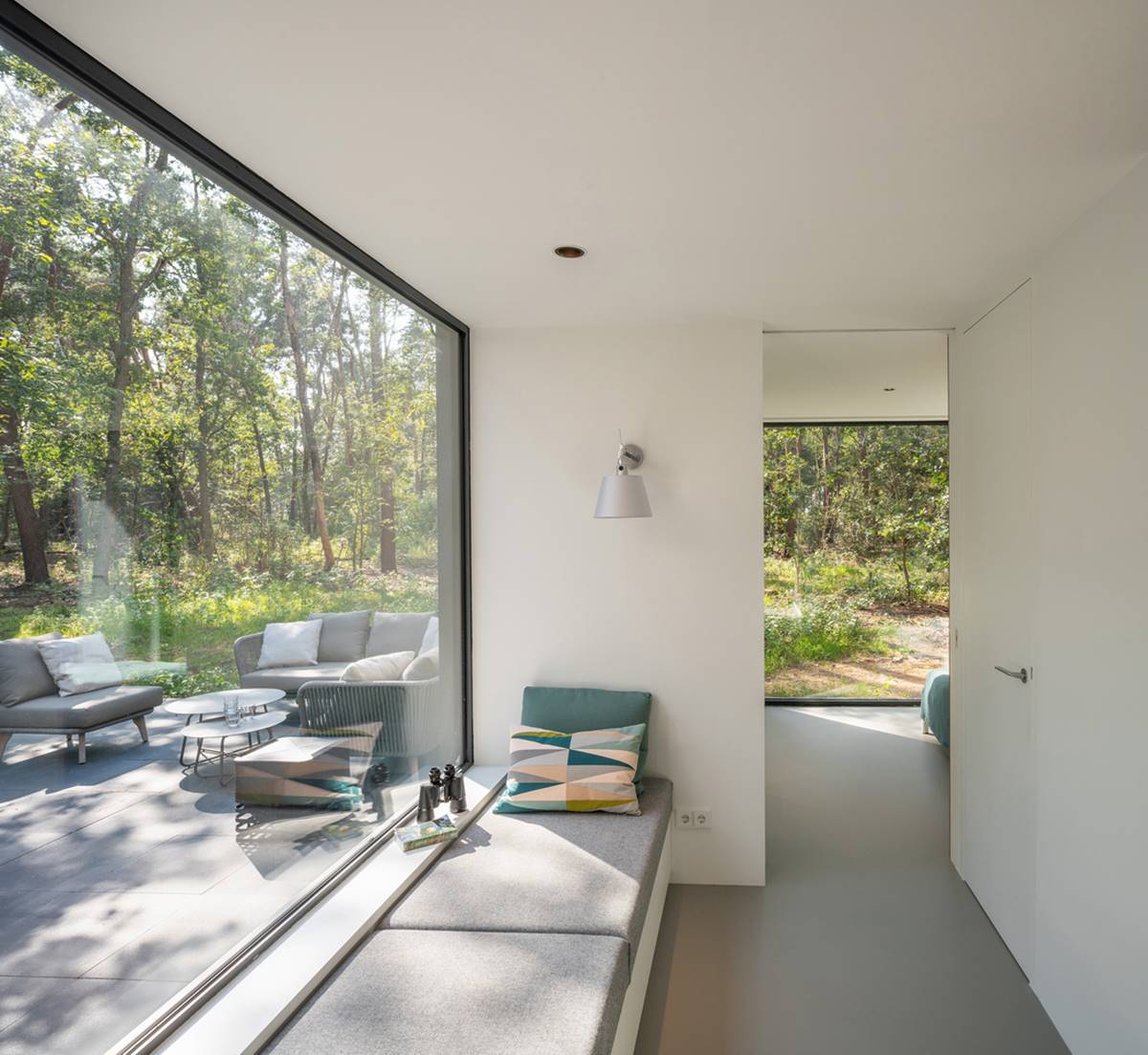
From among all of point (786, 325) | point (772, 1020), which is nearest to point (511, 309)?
point (786, 325)

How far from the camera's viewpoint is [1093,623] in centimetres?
219

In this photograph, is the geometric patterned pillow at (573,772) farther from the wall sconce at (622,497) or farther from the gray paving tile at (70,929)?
the gray paving tile at (70,929)

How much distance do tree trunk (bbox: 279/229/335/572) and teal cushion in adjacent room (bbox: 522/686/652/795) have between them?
138 centimetres

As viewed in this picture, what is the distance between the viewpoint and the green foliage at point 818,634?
22.0ft

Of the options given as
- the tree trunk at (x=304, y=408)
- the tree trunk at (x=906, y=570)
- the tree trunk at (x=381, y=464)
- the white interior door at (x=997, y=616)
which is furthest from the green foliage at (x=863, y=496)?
the tree trunk at (x=304, y=408)

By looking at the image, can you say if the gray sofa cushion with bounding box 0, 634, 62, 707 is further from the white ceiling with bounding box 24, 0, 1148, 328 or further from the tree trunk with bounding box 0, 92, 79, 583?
the white ceiling with bounding box 24, 0, 1148, 328

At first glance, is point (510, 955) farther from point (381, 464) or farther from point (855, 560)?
point (855, 560)

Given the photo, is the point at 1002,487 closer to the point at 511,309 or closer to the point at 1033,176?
the point at 1033,176

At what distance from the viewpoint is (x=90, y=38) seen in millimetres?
1440

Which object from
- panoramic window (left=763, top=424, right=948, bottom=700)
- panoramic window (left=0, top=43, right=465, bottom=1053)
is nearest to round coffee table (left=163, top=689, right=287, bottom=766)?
panoramic window (left=0, top=43, right=465, bottom=1053)

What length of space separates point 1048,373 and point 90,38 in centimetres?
268

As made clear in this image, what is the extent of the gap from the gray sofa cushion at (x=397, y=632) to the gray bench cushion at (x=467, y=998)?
0.93 m

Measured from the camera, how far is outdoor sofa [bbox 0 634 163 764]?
127 cm

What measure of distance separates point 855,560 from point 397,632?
4867mm
